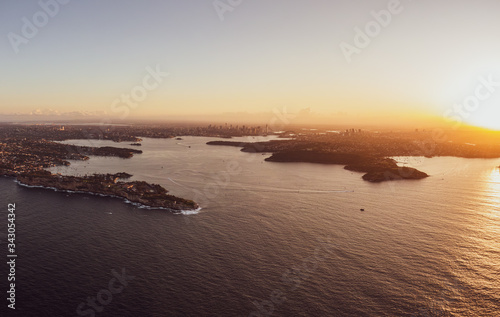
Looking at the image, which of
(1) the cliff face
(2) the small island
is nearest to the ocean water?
(1) the cliff face

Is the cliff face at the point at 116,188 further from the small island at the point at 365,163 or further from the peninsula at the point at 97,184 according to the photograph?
the small island at the point at 365,163

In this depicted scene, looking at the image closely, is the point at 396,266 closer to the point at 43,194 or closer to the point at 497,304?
the point at 497,304

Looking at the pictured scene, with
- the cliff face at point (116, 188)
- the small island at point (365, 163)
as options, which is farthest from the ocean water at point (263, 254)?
the small island at point (365, 163)

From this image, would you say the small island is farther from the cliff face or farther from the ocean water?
the cliff face

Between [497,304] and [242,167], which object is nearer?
[497,304]

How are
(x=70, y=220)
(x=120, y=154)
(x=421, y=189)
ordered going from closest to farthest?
1. (x=70, y=220)
2. (x=421, y=189)
3. (x=120, y=154)

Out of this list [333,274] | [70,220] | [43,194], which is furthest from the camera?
[43,194]

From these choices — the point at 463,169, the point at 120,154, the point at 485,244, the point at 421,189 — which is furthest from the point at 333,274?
the point at 120,154

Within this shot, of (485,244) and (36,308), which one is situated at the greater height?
(485,244)
